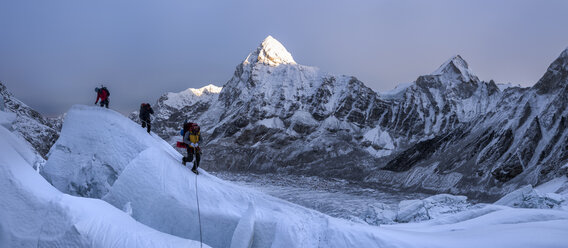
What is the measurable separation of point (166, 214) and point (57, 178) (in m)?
4.73

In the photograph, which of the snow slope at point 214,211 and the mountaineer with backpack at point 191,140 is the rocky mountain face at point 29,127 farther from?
the mountaineer with backpack at point 191,140

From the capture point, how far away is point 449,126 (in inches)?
6447

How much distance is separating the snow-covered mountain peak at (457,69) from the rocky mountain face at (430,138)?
53cm

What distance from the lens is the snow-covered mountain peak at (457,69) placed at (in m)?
182

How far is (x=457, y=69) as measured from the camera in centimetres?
18388

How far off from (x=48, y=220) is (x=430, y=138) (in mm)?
138625

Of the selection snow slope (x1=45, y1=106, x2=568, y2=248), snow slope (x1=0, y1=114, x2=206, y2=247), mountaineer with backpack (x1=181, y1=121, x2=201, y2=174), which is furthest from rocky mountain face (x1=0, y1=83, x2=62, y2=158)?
snow slope (x1=0, y1=114, x2=206, y2=247)

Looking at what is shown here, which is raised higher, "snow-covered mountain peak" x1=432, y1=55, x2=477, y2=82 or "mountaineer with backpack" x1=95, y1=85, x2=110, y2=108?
"snow-covered mountain peak" x1=432, y1=55, x2=477, y2=82

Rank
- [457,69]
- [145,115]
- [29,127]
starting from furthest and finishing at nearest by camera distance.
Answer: [457,69]
[29,127]
[145,115]

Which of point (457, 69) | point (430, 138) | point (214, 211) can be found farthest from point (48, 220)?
point (457, 69)

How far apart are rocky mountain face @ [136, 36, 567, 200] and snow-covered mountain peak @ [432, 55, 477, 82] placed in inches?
21.0

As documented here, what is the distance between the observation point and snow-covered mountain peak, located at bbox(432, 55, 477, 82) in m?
182

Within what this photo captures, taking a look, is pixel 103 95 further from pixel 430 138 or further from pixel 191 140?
pixel 430 138

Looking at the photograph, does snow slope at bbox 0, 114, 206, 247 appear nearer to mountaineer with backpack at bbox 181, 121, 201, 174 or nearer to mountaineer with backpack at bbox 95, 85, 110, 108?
mountaineer with backpack at bbox 181, 121, 201, 174
